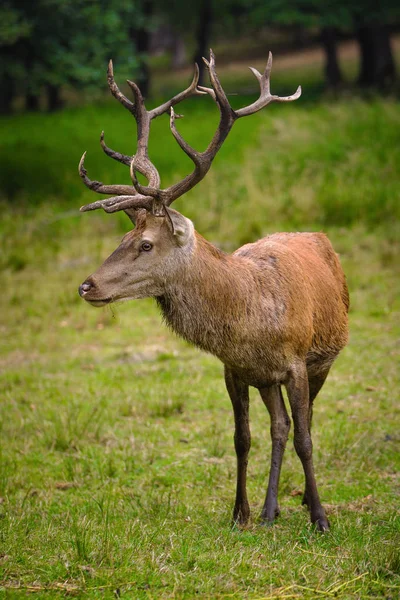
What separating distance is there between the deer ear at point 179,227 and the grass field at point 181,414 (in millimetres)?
1692

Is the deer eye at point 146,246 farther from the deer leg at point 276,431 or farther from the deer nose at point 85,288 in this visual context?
the deer leg at point 276,431

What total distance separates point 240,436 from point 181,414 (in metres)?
2.27

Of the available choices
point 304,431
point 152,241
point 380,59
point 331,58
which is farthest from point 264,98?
point 331,58

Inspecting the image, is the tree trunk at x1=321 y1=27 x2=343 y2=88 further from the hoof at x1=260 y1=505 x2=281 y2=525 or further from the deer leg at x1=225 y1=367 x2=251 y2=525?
the hoof at x1=260 y1=505 x2=281 y2=525

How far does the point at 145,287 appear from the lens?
17.1 ft

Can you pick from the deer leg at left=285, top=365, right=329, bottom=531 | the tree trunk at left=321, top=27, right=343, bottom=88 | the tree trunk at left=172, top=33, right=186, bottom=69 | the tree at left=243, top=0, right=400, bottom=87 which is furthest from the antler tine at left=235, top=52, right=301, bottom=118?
the tree trunk at left=172, top=33, right=186, bottom=69

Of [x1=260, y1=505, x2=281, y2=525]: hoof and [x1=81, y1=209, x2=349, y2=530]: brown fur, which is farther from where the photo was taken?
[x1=260, y1=505, x2=281, y2=525]: hoof

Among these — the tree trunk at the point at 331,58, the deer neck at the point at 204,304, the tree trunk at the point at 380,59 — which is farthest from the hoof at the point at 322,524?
the tree trunk at the point at 331,58

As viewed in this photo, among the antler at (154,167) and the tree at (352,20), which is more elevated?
the tree at (352,20)

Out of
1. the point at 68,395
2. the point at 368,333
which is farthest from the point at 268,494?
the point at 368,333

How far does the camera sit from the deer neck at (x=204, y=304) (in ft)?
17.3

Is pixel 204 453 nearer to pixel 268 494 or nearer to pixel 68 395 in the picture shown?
pixel 268 494

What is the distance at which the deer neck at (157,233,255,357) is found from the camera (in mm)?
5273

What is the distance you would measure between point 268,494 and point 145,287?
162 cm
